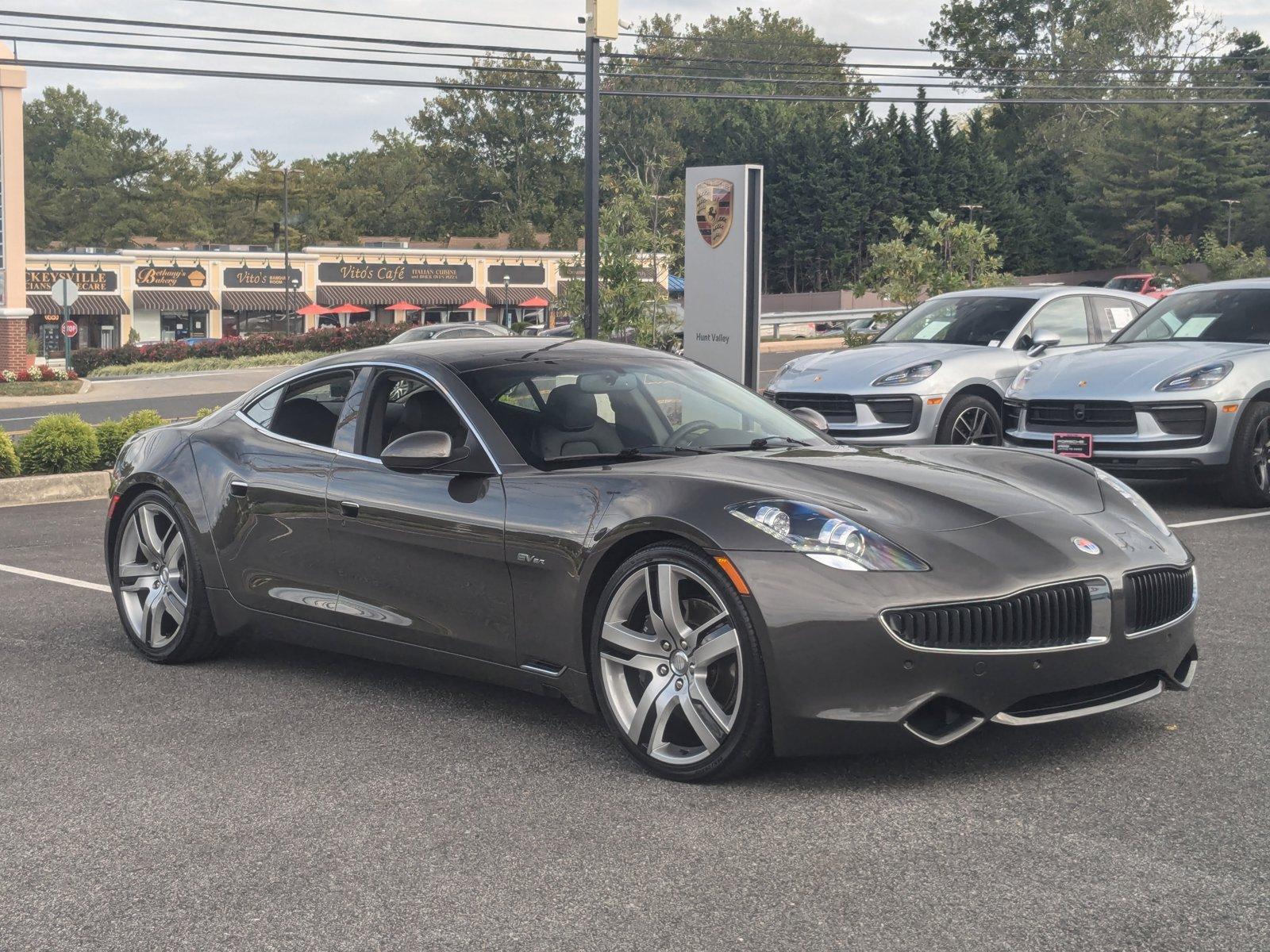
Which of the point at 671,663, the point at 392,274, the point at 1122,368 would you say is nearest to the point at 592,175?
the point at 1122,368

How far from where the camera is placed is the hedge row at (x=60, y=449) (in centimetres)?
1341

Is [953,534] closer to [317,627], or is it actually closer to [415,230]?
[317,627]

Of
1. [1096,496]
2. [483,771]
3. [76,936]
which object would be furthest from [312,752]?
[1096,496]

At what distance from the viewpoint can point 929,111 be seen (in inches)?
3632

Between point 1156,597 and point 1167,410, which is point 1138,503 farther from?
point 1167,410

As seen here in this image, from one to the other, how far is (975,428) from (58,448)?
8.40 m

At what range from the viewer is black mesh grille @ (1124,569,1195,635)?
4504mm

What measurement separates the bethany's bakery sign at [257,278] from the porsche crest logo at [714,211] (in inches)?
2732

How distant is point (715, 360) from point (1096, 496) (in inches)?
415

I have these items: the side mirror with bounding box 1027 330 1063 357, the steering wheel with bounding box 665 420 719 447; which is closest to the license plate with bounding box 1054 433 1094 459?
the side mirror with bounding box 1027 330 1063 357

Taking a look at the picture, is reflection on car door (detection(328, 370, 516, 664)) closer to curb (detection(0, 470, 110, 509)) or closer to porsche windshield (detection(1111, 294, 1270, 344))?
porsche windshield (detection(1111, 294, 1270, 344))

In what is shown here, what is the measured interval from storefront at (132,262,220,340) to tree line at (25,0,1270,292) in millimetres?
15151

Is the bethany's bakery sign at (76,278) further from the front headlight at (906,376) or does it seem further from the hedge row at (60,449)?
the front headlight at (906,376)

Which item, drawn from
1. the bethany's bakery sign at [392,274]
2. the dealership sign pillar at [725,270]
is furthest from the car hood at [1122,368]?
the bethany's bakery sign at [392,274]
